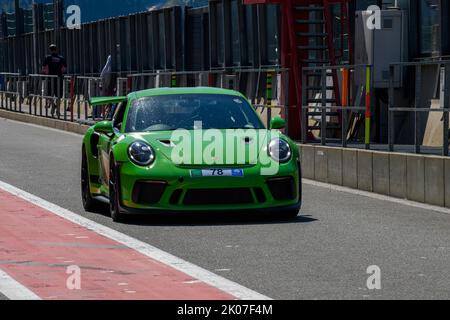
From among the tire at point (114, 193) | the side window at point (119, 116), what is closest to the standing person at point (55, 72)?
the side window at point (119, 116)

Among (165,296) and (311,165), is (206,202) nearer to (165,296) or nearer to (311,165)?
(165,296)

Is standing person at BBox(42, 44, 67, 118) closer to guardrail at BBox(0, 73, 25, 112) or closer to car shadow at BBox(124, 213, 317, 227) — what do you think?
guardrail at BBox(0, 73, 25, 112)

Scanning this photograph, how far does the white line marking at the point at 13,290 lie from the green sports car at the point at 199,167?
13.3 ft

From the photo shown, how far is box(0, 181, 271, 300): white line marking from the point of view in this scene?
9539mm

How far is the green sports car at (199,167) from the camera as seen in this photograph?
46.6 ft

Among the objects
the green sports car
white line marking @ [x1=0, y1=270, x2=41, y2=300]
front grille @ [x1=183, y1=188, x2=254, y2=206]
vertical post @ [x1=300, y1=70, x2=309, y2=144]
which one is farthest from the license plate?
vertical post @ [x1=300, y1=70, x2=309, y2=144]

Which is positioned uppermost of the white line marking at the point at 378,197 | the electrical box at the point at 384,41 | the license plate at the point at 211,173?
the electrical box at the point at 384,41

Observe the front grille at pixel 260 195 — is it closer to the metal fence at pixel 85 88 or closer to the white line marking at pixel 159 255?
the white line marking at pixel 159 255

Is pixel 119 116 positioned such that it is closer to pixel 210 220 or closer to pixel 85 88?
pixel 210 220

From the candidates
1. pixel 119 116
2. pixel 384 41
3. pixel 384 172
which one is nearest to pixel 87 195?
pixel 119 116

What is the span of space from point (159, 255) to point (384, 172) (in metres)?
7.07

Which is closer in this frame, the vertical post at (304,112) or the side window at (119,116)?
the side window at (119,116)

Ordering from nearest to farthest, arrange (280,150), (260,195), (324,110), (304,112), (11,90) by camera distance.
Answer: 1. (260,195)
2. (280,150)
3. (324,110)
4. (304,112)
5. (11,90)

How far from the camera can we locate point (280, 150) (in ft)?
47.7
